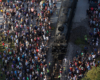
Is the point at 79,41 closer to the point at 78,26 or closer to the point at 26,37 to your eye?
the point at 78,26

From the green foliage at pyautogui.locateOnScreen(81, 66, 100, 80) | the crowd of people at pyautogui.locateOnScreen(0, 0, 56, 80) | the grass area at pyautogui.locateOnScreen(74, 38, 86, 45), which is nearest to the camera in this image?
the green foliage at pyautogui.locateOnScreen(81, 66, 100, 80)

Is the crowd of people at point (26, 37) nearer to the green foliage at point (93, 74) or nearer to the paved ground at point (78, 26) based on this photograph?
the paved ground at point (78, 26)

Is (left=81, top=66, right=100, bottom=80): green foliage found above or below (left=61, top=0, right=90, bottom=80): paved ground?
below

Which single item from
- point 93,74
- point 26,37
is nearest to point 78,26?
point 26,37

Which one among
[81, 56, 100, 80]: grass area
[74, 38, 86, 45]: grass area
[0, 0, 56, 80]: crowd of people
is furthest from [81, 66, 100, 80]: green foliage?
[74, 38, 86, 45]: grass area

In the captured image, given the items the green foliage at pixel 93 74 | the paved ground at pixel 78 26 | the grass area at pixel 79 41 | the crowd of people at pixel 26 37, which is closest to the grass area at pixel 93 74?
the green foliage at pixel 93 74

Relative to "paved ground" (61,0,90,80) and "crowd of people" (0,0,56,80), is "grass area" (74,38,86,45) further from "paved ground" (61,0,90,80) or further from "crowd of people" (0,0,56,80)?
"crowd of people" (0,0,56,80)
